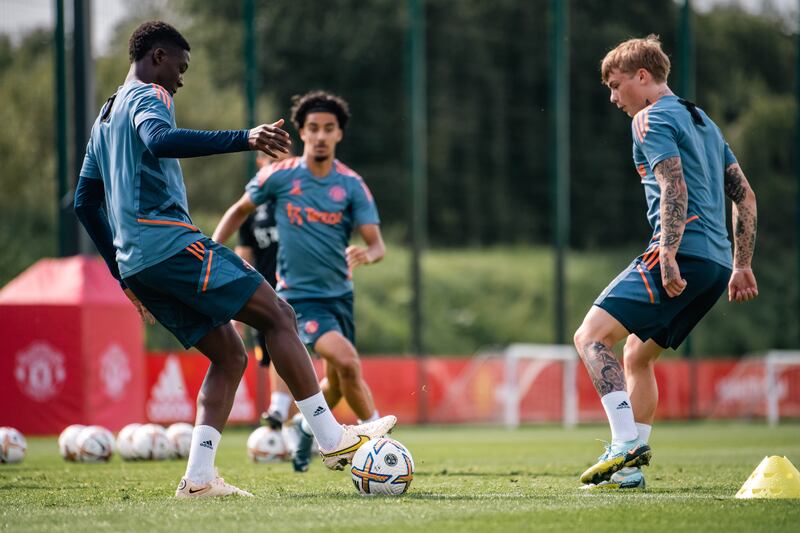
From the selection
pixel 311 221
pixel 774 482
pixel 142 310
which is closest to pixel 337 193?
pixel 311 221

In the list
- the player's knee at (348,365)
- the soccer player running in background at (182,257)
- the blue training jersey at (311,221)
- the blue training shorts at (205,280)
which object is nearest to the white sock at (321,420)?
the soccer player running in background at (182,257)

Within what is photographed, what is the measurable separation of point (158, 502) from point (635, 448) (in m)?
2.47

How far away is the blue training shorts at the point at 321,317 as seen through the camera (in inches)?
332

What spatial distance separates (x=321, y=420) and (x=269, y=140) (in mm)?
1496

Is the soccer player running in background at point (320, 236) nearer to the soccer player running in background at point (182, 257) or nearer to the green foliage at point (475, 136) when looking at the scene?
the soccer player running in background at point (182, 257)

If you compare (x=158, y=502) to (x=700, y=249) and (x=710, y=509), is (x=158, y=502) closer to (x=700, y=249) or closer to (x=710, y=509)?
(x=710, y=509)

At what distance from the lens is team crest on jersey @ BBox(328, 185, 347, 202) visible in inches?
348

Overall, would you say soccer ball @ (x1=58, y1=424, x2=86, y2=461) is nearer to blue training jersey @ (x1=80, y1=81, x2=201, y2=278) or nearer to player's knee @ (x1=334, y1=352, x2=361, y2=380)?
player's knee @ (x1=334, y1=352, x2=361, y2=380)

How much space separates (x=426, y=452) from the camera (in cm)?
1142

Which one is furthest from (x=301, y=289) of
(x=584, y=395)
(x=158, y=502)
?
(x=584, y=395)

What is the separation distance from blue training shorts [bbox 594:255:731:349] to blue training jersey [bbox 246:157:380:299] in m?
2.71

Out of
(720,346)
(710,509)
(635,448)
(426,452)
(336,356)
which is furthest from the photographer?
(720,346)

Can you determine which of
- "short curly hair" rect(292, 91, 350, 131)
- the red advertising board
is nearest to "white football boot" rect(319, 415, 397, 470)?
"short curly hair" rect(292, 91, 350, 131)

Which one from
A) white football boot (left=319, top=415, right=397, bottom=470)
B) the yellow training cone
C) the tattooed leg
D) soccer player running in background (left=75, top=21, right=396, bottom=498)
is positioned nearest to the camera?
soccer player running in background (left=75, top=21, right=396, bottom=498)
